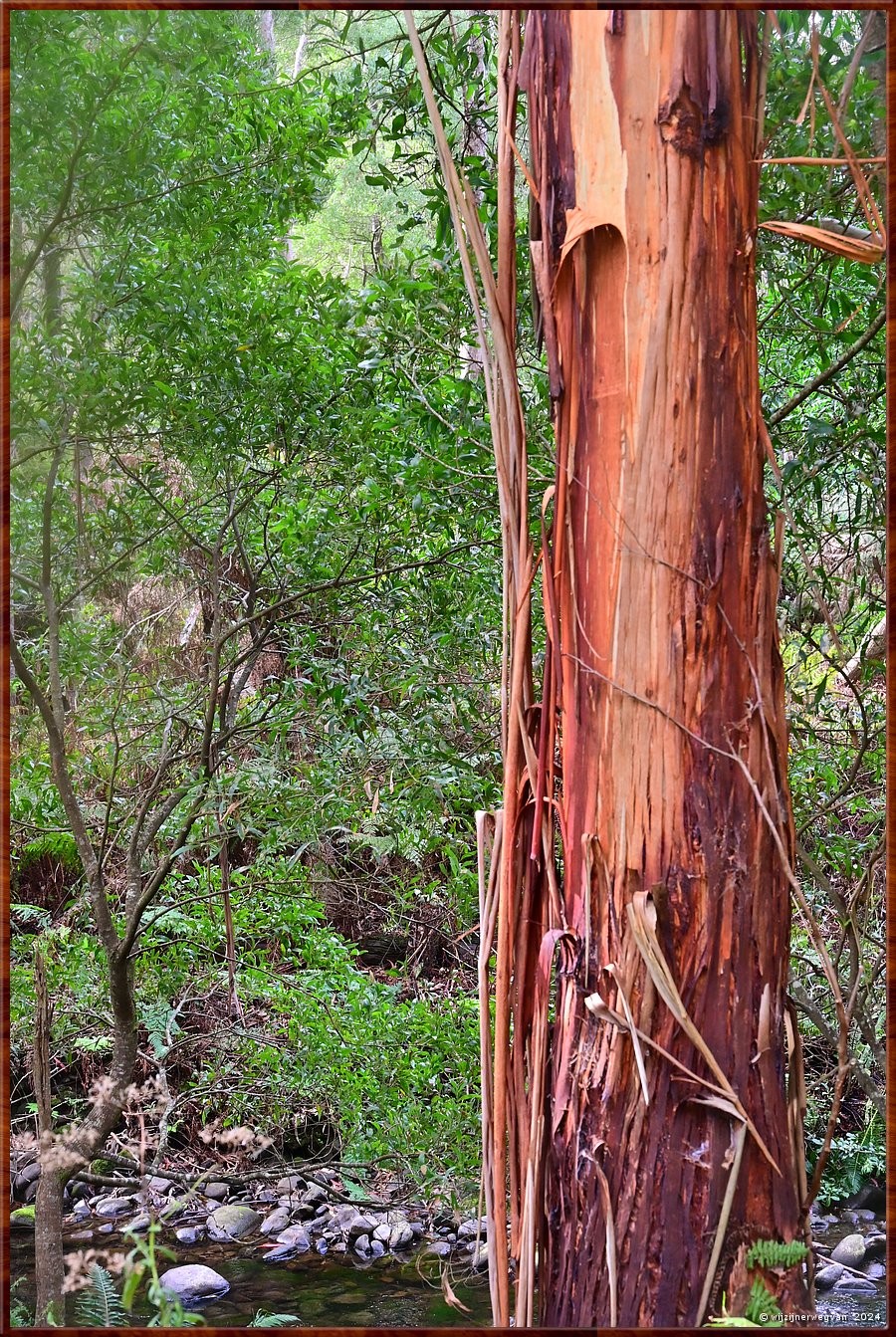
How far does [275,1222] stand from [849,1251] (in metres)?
1.28

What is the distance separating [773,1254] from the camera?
67 cm

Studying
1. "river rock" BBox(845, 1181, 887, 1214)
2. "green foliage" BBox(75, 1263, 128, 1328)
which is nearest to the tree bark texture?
"river rock" BBox(845, 1181, 887, 1214)

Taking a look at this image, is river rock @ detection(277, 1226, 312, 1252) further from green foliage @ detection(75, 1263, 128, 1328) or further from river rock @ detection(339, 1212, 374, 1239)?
green foliage @ detection(75, 1263, 128, 1328)

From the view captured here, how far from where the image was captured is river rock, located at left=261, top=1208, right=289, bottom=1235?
2029mm

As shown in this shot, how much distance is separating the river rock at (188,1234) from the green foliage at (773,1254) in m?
1.15

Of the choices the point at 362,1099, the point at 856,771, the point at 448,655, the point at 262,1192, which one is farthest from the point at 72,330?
the point at 262,1192

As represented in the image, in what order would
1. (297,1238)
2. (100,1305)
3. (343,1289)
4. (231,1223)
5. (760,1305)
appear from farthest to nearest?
(297,1238) → (231,1223) → (343,1289) → (100,1305) → (760,1305)

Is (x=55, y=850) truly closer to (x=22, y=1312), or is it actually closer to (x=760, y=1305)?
(x=22, y=1312)

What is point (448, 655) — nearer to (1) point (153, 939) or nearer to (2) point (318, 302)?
(2) point (318, 302)

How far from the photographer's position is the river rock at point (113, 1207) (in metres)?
1.49

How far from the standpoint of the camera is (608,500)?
2.46ft

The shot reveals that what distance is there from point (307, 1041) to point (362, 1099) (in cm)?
17

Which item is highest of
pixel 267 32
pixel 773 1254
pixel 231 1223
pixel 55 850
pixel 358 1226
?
pixel 267 32

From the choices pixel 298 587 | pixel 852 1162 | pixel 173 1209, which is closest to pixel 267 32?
pixel 298 587
